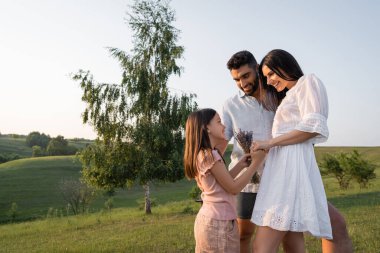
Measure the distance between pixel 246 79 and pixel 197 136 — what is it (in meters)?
0.92

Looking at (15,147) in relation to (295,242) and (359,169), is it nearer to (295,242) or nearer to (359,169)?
(359,169)

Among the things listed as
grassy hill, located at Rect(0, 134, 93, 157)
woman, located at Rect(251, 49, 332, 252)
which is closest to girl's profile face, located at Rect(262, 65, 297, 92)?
woman, located at Rect(251, 49, 332, 252)

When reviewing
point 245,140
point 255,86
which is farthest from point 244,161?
point 255,86

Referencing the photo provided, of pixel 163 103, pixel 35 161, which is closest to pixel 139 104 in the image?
pixel 163 103

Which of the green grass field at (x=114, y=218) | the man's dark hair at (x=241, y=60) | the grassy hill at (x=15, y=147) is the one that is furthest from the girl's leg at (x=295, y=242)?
the grassy hill at (x=15, y=147)

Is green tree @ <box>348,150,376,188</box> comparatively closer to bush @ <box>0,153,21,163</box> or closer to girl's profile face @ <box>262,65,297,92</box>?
girl's profile face @ <box>262,65,297,92</box>

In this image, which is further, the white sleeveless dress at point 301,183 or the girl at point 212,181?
the girl at point 212,181

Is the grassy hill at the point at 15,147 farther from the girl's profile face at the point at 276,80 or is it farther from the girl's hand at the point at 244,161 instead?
the girl's profile face at the point at 276,80

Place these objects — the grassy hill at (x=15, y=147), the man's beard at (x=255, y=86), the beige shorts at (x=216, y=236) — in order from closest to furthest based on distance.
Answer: the beige shorts at (x=216, y=236)
the man's beard at (x=255, y=86)
the grassy hill at (x=15, y=147)

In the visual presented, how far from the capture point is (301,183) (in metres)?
2.98

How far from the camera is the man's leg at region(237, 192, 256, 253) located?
3936mm

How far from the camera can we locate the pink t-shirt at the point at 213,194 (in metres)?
3.34

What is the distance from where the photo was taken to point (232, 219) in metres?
3.39

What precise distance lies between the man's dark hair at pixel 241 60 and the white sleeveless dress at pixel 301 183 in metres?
0.82
